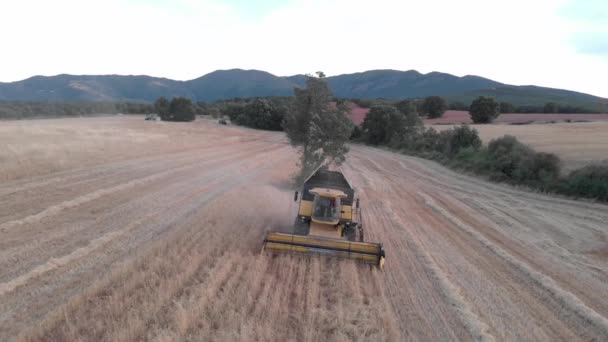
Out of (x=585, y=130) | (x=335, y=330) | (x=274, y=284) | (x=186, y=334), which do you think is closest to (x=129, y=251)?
(x=274, y=284)

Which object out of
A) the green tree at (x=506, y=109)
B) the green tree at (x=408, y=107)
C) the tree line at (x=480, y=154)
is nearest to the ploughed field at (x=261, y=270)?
the tree line at (x=480, y=154)

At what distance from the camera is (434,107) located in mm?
90688

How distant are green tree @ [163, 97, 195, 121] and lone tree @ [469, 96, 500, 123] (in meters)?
56.1

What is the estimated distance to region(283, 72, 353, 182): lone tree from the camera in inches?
877

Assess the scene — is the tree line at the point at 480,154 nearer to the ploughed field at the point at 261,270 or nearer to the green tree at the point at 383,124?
the green tree at the point at 383,124

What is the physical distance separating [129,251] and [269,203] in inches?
320

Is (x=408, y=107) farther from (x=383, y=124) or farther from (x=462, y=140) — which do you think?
(x=462, y=140)

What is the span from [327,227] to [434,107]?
83.8 m

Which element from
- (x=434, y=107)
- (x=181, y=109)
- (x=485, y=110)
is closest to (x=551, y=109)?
(x=485, y=110)

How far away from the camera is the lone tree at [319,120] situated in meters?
22.3

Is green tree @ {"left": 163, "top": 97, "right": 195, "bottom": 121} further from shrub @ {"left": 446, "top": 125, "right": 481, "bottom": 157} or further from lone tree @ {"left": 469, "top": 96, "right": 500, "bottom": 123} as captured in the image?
shrub @ {"left": 446, "top": 125, "right": 481, "bottom": 157}

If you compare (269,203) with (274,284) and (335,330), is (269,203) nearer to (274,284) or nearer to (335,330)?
(274,284)

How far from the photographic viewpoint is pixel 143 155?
108ft

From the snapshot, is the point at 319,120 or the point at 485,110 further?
the point at 485,110
